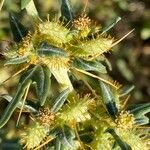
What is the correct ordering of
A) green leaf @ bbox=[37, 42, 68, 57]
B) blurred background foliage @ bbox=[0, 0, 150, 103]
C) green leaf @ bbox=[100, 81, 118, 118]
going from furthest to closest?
1. blurred background foliage @ bbox=[0, 0, 150, 103]
2. green leaf @ bbox=[100, 81, 118, 118]
3. green leaf @ bbox=[37, 42, 68, 57]

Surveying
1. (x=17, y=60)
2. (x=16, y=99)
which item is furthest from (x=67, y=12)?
(x=16, y=99)

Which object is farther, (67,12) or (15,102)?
(67,12)

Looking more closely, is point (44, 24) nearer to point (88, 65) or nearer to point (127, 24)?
point (88, 65)

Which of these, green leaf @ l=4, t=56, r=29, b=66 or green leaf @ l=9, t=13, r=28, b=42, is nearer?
green leaf @ l=4, t=56, r=29, b=66

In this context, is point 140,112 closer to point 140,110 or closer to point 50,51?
point 140,110

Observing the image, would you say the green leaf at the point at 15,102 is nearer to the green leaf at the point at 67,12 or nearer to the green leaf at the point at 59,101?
the green leaf at the point at 59,101

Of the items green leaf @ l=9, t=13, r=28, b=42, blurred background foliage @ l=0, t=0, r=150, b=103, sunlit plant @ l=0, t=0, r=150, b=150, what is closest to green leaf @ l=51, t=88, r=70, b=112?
sunlit plant @ l=0, t=0, r=150, b=150

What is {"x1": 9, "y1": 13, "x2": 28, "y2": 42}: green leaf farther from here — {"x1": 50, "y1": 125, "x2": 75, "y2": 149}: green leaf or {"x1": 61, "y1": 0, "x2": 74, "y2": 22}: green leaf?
{"x1": 50, "y1": 125, "x2": 75, "y2": 149}: green leaf

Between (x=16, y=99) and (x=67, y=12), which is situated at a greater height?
(x=67, y=12)
